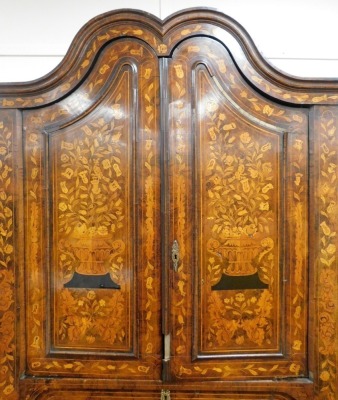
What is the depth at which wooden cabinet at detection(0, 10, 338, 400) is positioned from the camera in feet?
3.80

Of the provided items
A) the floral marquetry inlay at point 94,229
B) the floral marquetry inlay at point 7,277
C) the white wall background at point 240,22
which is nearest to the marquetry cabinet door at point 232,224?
the floral marquetry inlay at point 94,229

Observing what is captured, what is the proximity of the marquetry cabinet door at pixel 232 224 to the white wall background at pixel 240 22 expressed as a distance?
0.99 ft

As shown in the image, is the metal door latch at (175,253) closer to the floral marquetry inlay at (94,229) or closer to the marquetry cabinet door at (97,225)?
the marquetry cabinet door at (97,225)

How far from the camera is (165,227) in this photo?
1.17 m

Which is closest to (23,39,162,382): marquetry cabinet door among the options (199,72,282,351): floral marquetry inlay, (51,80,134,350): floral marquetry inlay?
(51,80,134,350): floral marquetry inlay

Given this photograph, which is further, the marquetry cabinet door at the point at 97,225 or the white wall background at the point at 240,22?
the white wall background at the point at 240,22

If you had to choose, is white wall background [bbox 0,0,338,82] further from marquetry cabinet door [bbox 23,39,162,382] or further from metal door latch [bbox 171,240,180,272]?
metal door latch [bbox 171,240,180,272]

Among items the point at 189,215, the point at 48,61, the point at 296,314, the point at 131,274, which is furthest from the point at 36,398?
the point at 48,61

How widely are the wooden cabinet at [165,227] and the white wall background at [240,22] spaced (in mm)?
232

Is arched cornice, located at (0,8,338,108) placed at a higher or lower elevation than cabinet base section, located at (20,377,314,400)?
higher

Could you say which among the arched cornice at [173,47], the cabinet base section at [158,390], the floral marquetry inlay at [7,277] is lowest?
the cabinet base section at [158,390]

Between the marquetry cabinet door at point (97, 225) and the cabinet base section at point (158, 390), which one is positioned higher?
the marquetry cabinet door at point (97, 225)

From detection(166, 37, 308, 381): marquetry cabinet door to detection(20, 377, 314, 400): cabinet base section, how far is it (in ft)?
0.12

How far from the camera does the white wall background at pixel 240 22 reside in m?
1.32
